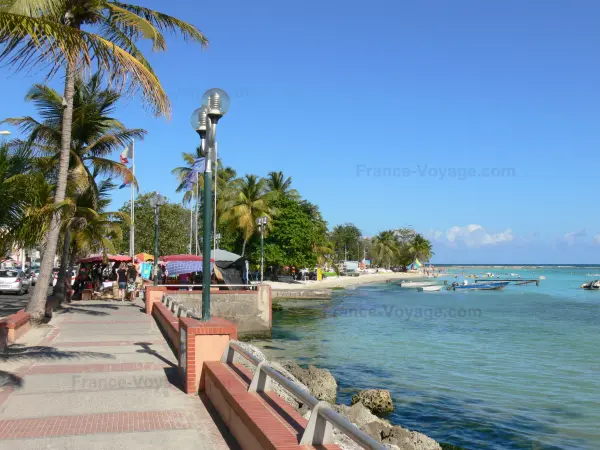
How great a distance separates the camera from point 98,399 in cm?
824

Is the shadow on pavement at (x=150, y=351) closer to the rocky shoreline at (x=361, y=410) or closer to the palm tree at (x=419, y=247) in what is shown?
the rocky shoreline at (x=361, y=410)

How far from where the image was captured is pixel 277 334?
28016 mm

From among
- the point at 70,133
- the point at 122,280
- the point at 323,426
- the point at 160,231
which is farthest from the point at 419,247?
the point at 323,426

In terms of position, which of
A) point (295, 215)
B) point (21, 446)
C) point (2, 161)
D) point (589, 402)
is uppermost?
point (295, 215)

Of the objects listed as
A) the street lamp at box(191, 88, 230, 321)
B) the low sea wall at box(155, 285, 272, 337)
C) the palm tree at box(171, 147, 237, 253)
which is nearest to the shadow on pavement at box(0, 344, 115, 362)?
the street lamp at box(191, 88, 230, 321)

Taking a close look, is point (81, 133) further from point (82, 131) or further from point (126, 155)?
point (126, 155)

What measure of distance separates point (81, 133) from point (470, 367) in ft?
53.7

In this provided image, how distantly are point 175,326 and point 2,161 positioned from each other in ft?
15.9

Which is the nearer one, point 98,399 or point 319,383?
point 98,399

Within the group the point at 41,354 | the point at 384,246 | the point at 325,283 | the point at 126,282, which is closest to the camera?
the point at 41,354

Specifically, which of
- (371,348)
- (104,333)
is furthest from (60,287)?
(371,348)

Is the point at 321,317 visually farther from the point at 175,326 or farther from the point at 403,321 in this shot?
the point at 175,326

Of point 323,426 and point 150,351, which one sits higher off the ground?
point 323,426

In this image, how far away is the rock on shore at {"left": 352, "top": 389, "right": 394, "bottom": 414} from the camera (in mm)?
13648
